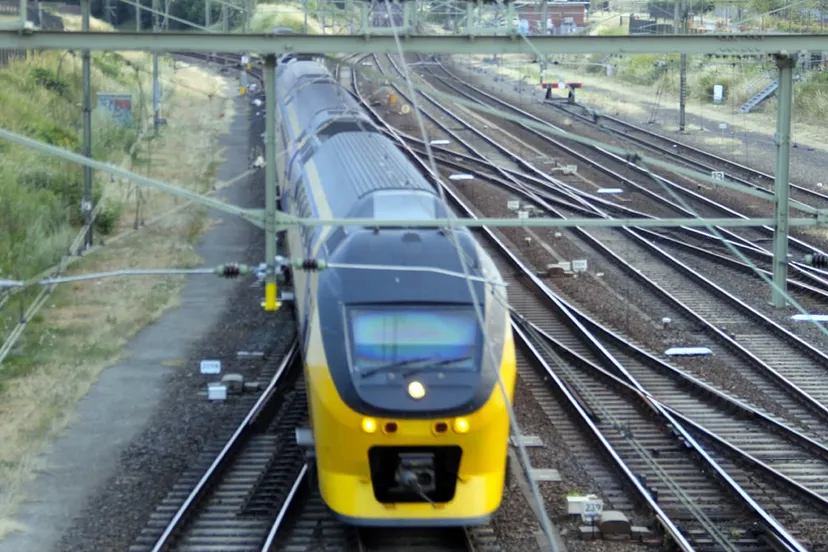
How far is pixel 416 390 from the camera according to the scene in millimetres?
9922

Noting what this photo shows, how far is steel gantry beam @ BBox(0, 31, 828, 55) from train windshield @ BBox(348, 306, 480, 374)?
7.03 ft

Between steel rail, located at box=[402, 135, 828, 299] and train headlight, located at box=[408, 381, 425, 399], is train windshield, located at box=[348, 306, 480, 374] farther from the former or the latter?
steel rail, located at box=[402, 135, 828, 299]

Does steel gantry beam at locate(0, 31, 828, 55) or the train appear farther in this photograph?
steel gantry beam at locate(0, 31, 828, 55)

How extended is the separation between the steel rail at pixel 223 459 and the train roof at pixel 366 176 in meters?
2.58

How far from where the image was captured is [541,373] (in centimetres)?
1578

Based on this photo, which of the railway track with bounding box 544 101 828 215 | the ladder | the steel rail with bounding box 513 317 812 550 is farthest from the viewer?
the ladder

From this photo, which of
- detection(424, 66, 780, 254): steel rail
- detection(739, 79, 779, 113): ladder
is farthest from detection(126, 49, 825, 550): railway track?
detection(739, 79, 779, 113): ladder

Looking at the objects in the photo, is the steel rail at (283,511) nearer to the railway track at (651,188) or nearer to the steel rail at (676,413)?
the steel rail at (676,413)

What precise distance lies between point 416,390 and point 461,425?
0.43 metres

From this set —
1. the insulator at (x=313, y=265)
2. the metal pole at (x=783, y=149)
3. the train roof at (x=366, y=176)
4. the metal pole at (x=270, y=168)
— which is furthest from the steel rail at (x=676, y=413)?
the metal pole at (x=270, y=168)

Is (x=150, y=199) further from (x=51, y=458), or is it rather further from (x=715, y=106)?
(x=715, y=106)

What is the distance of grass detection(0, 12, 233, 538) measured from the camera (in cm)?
1497

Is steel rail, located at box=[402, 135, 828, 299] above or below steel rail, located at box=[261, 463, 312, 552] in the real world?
above

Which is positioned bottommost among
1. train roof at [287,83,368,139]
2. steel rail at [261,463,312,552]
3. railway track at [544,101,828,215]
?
steel rail at [261,463,312,552]
